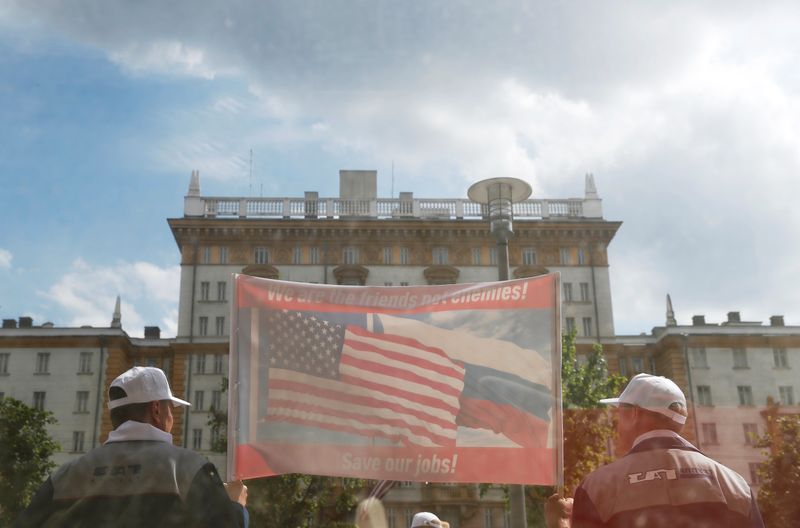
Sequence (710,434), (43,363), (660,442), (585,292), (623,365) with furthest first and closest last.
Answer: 1. (623,365)
2. (43,363)
3. (585,292)
4. (710,434)
5. (660,442)

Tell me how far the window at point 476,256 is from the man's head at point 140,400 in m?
53.1

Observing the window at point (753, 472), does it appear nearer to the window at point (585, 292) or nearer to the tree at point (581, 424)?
the tree at point (581, 424)

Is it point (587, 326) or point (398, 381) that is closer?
point (398, 381)

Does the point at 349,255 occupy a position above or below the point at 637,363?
above

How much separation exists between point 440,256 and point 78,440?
1002 inches

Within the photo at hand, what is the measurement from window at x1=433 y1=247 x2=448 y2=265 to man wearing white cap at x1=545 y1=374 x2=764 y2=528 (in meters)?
52.6

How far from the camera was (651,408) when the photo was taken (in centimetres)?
449

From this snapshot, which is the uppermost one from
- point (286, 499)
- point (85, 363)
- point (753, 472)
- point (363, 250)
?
point (363, 250)

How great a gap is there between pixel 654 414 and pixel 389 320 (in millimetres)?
3405

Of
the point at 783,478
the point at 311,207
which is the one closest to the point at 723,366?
the point at 783,478

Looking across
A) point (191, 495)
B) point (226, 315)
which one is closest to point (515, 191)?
point (191, 495)

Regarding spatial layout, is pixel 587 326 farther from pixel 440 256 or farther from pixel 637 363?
pixel 440 256

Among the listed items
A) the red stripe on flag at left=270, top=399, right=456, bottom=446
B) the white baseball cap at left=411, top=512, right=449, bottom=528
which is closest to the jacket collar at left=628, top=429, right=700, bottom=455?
the red stripe on flag at left=270, top=399, right=456, bottom=446

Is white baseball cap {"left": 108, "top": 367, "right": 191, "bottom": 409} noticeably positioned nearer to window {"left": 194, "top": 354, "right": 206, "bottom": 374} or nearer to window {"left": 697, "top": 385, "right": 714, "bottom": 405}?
window {"left": 194, "top": 354, "right": 206, "bottom": 374}
